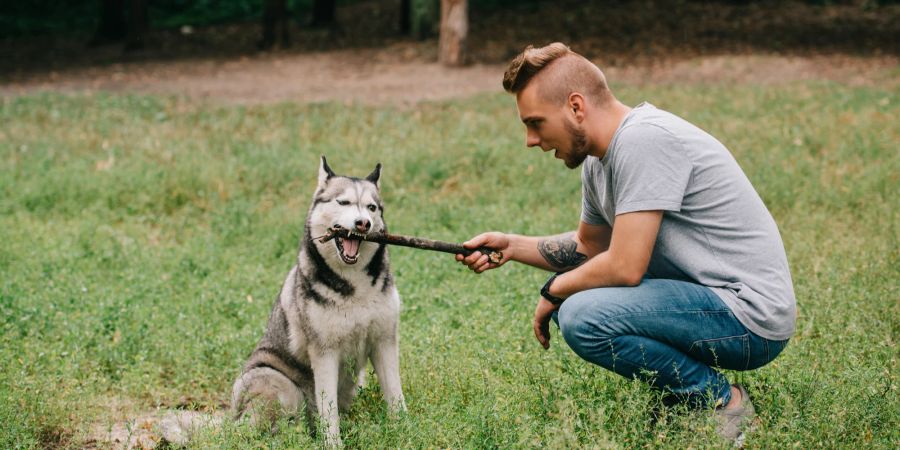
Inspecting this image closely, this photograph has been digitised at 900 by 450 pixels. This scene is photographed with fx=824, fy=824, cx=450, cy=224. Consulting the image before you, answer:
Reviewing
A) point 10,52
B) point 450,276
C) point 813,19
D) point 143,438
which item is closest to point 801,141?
point 450,276

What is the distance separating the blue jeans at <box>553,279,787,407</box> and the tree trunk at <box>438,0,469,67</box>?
49.0 feet

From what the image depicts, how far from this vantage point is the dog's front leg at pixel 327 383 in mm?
4469

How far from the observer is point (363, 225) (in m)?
4.37

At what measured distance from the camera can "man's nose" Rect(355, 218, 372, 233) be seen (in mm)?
4367

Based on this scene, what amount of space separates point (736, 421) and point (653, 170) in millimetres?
1277

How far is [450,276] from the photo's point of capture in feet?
23.7

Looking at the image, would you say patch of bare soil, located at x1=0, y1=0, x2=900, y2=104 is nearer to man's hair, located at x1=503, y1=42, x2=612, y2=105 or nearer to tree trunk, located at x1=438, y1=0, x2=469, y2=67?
tree trunk, located at x1=438, y1=0, x2=469, y2=67

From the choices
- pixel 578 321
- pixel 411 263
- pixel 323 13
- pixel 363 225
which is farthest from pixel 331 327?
pixel 323 13

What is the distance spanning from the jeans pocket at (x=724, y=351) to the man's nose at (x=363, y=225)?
5.74ft

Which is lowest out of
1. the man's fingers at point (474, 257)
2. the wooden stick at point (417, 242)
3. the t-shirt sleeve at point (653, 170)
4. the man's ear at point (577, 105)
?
the man's fingers at point (474, 257)

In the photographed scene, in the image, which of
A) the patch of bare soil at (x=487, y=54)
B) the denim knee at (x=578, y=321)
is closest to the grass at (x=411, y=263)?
the denim knee at (x=578, y=321)

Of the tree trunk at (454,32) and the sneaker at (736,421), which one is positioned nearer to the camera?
the sneaker at (736,421)

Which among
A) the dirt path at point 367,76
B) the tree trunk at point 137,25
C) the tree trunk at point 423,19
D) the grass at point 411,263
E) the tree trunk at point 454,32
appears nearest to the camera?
the grass at point 411,263

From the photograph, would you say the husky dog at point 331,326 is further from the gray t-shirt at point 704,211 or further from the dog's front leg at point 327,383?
the gray t-shirt at point 704,211
